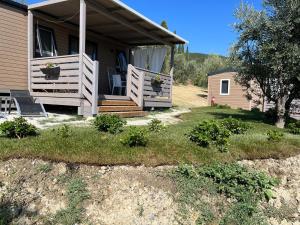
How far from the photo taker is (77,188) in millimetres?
4230

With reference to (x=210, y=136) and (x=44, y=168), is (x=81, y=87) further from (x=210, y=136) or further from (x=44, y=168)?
(x=44, y=168)

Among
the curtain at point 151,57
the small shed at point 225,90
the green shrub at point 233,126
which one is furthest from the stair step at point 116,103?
the small shed at point 225,90

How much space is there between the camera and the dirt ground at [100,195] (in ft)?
13.0

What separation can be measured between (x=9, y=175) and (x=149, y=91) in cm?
806

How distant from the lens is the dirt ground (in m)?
3.95

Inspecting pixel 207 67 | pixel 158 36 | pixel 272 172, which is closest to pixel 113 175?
pixel 272 172

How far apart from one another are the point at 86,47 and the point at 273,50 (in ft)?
23.5

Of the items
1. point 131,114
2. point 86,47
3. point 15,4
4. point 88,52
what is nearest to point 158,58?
point 88,52

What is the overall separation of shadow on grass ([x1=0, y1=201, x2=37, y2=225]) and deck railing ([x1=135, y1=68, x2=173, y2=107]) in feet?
25.6

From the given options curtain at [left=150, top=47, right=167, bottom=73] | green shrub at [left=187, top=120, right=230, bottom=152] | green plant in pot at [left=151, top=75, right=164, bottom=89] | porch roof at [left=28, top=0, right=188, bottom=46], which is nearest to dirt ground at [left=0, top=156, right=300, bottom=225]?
green shrub at [left=187, top=120, right=230, bottom=152]

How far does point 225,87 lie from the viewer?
22953 mm

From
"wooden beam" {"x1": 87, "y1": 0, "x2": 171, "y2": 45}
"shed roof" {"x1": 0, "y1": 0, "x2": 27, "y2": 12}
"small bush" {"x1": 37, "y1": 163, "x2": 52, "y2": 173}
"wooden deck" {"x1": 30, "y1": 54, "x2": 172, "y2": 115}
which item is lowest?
"small bush" {"x1": 37, "y1": 163, "x2": 52, "y2": 173}

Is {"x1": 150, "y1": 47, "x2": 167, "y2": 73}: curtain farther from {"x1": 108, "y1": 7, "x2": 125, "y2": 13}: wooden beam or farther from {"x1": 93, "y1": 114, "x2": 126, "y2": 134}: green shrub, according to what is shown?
{"x1": 93, "y1": 114, "x2": 126, "y2": 134}: green shrub

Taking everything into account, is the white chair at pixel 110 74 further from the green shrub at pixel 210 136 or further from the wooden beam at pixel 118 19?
the green shrub at pixel 210 136
